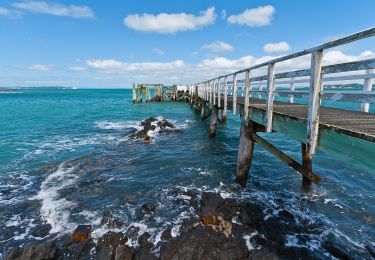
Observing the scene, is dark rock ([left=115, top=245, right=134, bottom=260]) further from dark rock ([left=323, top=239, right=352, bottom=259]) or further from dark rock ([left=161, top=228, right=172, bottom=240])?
dark rock ([left=323, top=239, right=352, bottom=259])

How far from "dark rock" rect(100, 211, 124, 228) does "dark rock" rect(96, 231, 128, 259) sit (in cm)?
36

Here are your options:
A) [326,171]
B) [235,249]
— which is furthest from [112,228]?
[326,171]

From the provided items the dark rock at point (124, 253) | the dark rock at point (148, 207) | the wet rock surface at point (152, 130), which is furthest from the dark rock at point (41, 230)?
the wet rock surface at point (152, 130)

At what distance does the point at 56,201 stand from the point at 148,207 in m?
2.97

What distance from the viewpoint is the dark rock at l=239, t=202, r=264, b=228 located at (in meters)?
6.41

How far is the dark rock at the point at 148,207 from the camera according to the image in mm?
7254

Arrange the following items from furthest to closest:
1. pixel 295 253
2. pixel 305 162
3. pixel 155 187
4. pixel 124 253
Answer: pixel 155 187 → pixel 305 162 → pixel 295 253 → pixel 124 253

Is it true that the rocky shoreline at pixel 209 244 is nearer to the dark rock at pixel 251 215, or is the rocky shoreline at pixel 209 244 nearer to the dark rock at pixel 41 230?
the dark rock at pixel 251 215

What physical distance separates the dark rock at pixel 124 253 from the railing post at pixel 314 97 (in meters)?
3.98

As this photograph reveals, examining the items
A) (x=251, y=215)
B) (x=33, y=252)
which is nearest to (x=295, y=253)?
(x=251, y=215)

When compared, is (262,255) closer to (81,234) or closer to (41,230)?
(81,234)

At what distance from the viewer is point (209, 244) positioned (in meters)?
5.48

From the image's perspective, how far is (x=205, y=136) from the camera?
1705 centimetres

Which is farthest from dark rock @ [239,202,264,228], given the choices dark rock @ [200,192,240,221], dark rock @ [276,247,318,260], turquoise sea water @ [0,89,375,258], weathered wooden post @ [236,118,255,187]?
weathered wooden post @ [236,118,255,187]
